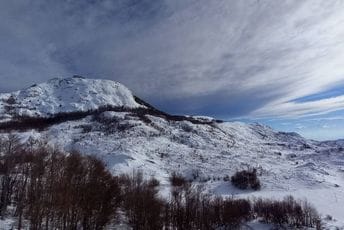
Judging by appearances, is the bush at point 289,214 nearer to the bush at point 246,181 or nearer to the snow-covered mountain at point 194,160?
the snow-covered mountain at point 194,160

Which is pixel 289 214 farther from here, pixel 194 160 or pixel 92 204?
pixel 194 160

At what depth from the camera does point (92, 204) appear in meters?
37.3

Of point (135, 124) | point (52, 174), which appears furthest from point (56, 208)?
point (135, 124)

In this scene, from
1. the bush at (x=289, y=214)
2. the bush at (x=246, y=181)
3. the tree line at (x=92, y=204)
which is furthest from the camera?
the bush at (x=246, y=181)

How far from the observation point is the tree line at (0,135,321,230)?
110 ft

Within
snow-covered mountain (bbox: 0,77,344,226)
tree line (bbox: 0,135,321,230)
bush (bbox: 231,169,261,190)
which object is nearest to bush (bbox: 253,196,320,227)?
tree line (bbox: 0,135,321,230)

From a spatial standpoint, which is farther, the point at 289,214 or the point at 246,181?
the point at 246,181

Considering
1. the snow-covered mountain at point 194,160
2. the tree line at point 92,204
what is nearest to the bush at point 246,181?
the snow-covered mountain at point 194,160

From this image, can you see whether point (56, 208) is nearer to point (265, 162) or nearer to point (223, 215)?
point (223, 215)

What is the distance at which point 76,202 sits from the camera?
34.8 m

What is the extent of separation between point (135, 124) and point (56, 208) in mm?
128350

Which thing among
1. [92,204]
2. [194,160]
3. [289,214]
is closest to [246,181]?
[289,214]

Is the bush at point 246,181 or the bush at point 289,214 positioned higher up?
the bush at point 246,181

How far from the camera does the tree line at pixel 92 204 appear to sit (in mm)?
33531
